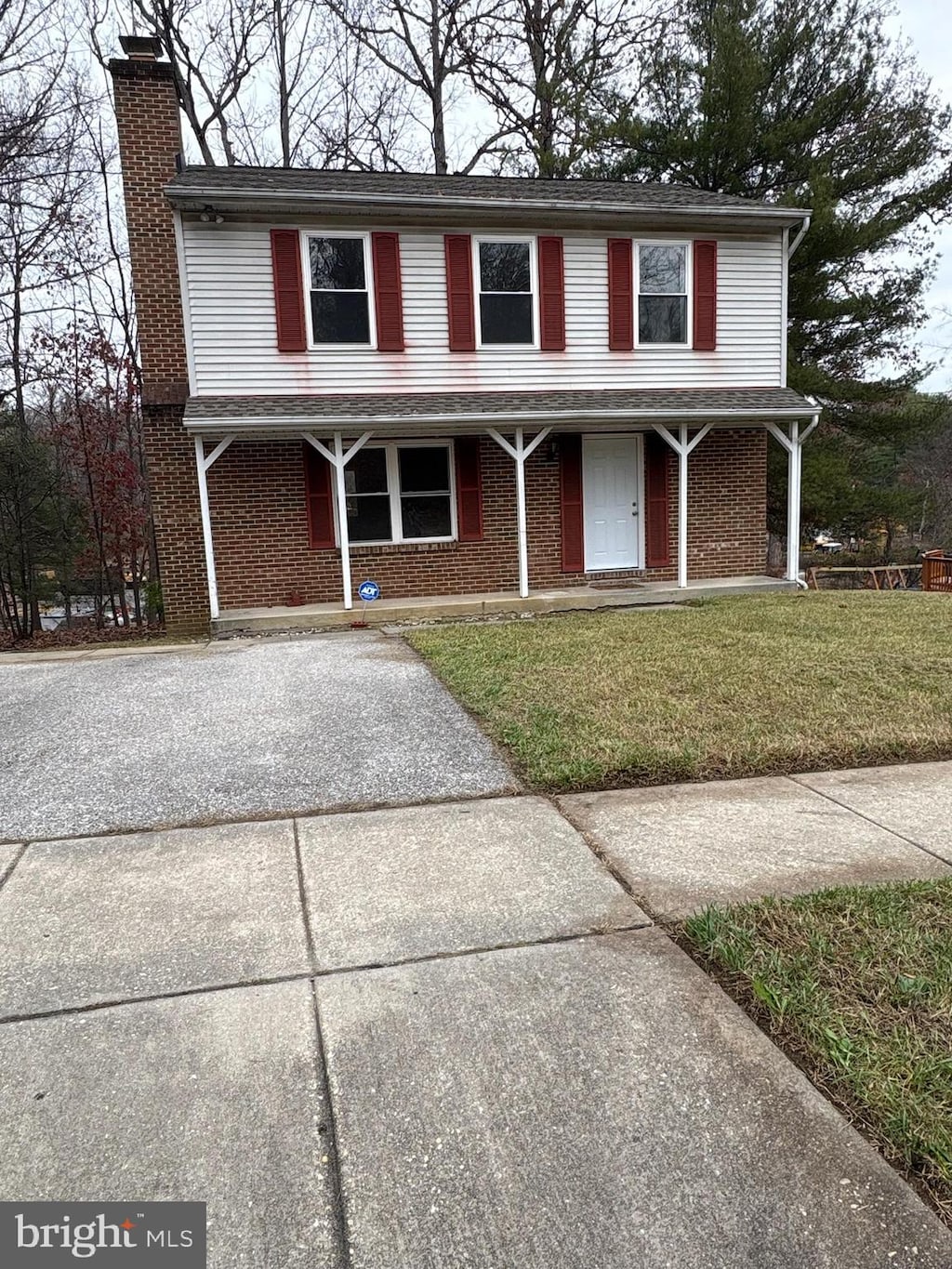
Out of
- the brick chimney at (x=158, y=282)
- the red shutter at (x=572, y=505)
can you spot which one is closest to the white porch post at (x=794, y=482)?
the red shutter at (x=572, y=505)

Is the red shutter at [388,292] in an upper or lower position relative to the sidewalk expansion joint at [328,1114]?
upper

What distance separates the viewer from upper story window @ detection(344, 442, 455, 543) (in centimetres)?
1154

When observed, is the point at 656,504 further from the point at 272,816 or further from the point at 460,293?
the point at 272,816

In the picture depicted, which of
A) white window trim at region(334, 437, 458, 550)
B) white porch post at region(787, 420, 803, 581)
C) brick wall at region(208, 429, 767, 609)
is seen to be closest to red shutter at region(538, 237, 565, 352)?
brick wall at region(208, 429, 767, 609)

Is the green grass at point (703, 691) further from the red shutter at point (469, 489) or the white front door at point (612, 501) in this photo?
the white front door at point (612, 501)

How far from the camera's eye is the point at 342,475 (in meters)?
10.6

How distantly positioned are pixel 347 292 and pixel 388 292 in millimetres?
531

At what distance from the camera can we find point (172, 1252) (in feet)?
5.58

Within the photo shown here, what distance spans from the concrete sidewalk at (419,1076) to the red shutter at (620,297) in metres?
9.78

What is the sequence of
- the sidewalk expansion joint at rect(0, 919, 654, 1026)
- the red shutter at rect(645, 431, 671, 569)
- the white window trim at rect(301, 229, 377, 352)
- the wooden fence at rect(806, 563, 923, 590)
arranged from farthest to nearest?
the wooden fence at rect(806, 563, 923, 590) → the red shutter at rect(645, 431, 671, 569) → the white window trim at rect(301, 229, 377, 352) → the sidewalk expansion joint at rect(0, 919, 654, 1026)

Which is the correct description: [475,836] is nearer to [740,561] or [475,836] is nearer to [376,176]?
[740,561]

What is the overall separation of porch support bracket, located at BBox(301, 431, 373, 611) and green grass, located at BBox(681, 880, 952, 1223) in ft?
27.0

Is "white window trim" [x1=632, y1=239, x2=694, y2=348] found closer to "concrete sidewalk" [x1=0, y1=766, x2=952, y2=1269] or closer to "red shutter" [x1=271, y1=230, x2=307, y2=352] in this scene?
"red shutter" [x1=271, y1=230, x2=307, y2=352]

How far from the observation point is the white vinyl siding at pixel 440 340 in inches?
416
